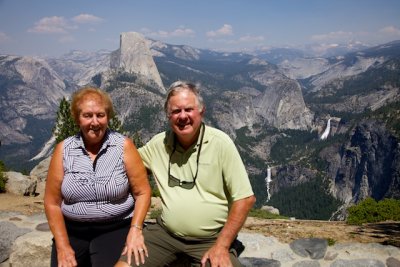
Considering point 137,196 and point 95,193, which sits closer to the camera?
point 95,193

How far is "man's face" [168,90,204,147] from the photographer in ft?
16.3

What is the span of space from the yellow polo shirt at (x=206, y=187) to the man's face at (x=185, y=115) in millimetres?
180

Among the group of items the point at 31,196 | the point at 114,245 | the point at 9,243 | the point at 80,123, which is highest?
the point at 80,123

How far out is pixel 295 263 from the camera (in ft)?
21.4

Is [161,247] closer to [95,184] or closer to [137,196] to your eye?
[137,196]

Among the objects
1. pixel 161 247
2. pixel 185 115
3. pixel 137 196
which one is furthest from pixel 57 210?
pixel 185 115

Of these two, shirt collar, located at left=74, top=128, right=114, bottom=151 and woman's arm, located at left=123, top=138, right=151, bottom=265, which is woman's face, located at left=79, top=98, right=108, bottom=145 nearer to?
shirt collar, located at left=74, top=128, right=114, bottom=151

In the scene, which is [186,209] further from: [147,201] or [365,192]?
[365,192]

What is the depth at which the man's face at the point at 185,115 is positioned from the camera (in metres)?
4.97

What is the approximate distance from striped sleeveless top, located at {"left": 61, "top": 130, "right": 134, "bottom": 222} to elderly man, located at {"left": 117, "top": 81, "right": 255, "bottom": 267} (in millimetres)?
533

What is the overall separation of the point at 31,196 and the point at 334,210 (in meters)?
144

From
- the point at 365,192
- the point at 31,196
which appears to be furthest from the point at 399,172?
the point at 31,196

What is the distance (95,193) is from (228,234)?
5.80 ft

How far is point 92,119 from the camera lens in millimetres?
5082
